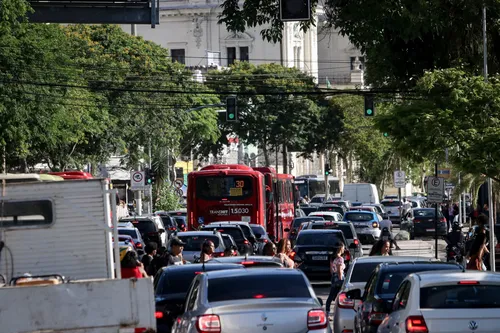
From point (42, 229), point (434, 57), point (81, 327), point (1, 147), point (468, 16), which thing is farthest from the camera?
point (1, 147)

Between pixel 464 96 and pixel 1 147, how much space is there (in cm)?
2042

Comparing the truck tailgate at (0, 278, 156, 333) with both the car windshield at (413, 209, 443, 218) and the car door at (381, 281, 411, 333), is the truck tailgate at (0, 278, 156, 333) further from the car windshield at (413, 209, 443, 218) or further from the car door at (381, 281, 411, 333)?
the car windshield at (413, 209, 443, 218)

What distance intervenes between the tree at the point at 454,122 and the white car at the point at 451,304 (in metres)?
13.1

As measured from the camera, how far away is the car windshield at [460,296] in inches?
523

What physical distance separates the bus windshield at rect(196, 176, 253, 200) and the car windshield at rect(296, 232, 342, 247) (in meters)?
10.2

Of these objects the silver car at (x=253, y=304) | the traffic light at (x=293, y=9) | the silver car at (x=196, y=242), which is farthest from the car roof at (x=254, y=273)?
the silver car at (x=196, y=242)

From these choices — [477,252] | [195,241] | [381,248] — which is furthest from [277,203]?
[477,252]

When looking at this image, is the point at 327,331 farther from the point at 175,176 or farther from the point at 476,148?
the point at 175,176

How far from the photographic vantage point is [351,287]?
19.8m

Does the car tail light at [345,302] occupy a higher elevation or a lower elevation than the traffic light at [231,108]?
lower

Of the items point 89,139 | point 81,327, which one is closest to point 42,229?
point 81,327

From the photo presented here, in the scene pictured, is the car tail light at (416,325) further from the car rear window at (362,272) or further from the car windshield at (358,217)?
the car windshield at (358,217)

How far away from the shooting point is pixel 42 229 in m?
15.0

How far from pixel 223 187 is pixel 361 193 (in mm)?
37809
